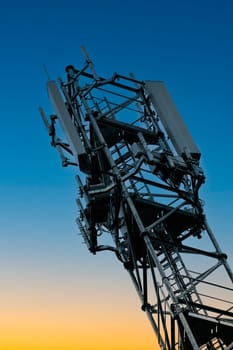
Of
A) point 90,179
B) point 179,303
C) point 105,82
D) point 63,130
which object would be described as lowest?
point 179,303

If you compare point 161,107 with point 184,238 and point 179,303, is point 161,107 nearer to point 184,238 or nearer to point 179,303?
point 184,238

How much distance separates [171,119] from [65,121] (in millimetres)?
3917

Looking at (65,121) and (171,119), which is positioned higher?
(65,121)

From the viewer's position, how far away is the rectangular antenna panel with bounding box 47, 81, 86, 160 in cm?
1536

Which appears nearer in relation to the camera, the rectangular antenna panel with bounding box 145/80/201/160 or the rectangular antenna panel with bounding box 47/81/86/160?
the rectangular antenna panel with bounding box 47/81/86/160

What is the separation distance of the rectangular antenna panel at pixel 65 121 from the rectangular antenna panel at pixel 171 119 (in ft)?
11.0

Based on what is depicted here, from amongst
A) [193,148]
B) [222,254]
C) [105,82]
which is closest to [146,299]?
[222,254]

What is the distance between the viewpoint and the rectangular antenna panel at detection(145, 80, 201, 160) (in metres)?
15.6

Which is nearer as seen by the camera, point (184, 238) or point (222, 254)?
point (222, 254)

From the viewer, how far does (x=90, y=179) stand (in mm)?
18172

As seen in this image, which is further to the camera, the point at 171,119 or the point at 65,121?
the point at 171,119

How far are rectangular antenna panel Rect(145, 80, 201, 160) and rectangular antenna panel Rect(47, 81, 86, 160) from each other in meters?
3.35

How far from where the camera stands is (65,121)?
16281mm

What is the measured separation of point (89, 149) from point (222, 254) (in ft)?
19.9
